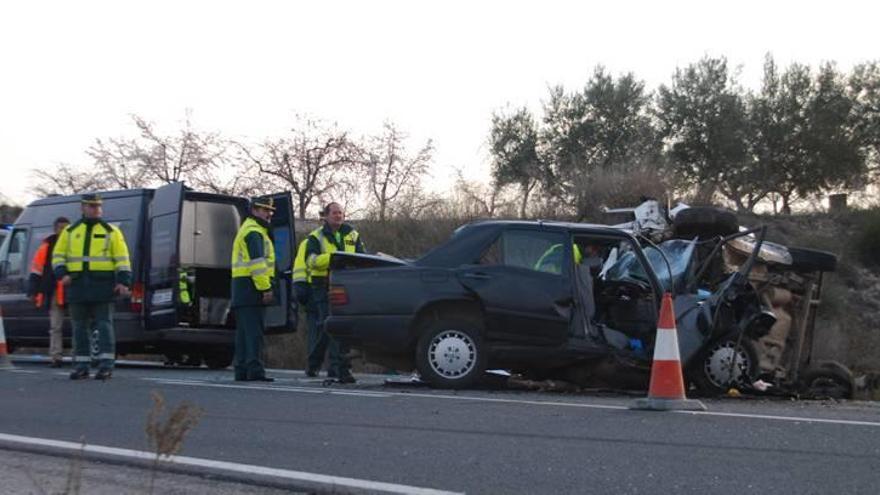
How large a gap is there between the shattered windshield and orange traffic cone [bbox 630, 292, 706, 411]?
1.95 metres

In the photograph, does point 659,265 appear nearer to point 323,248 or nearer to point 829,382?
point 829,382

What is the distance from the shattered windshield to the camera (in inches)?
423

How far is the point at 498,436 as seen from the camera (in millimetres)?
7027

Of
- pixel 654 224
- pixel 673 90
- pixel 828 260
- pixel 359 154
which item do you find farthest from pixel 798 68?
pixel 828 260

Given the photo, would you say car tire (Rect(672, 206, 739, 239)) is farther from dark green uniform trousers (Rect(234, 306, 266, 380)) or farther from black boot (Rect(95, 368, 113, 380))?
black boot (Rect(95, 368, 113, 380))

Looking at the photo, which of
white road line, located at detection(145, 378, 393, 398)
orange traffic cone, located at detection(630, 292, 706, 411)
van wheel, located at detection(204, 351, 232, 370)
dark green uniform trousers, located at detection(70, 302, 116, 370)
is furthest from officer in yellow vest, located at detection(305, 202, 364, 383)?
orange traffic cone, located at detection(630, 292, 706, 411)

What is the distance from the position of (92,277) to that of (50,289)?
377 cm

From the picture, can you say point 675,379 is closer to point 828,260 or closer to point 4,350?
point 828,260

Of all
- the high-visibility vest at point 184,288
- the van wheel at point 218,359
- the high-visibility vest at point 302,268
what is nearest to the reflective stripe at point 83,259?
the high-visibility vest at point 302,268

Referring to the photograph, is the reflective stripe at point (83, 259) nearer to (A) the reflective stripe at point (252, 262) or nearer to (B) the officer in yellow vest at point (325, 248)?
(A) the reflective stripe at point (252, 262)

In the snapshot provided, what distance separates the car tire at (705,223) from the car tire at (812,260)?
731 millimetres

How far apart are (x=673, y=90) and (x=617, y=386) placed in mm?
27391

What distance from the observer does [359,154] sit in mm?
36844

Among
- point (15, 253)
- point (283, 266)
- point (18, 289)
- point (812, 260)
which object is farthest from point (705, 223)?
point (15, 253)
